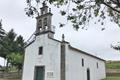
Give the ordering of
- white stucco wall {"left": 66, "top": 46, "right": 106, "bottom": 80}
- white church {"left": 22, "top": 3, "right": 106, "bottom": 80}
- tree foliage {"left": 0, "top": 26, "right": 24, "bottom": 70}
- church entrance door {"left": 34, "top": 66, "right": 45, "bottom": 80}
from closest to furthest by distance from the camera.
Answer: white church {"left": 22, "top": 3, "right": 106, "bottom": 80} < white stucco wall {"left": 66, "top": 46, "right": 106, "bottom": 80} < church entrance door {"left": 34, "top": 66, "right": 45, "bottom": 80} < tree foliage {"left": 0, "top": 26, "right": 24, "bottom": 70}

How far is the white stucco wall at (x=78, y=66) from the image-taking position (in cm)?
2326

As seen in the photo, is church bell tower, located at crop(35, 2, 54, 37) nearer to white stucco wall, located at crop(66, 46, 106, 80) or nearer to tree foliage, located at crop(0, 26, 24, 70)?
white stucco wall, located at crop(66, 46, 106, 80)

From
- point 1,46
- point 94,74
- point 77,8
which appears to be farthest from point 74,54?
point 1,46

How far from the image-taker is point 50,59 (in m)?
23.9

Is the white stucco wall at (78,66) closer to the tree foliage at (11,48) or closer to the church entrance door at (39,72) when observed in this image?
the church entrance door at (39,72)

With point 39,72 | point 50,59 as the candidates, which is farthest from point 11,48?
point 50,59

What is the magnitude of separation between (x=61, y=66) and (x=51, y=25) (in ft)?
19.3

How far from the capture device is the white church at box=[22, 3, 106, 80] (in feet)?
75.4

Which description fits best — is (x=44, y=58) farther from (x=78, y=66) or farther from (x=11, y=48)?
(x=11, y=48)

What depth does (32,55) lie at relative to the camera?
26.7m

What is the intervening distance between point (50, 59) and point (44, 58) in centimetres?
111

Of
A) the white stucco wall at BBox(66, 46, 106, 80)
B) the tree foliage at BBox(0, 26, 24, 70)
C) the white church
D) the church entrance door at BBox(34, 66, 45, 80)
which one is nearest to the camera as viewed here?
the white church

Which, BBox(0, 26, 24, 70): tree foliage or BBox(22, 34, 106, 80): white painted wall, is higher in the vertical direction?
BBox(0, 26, 24, 70): tree foliage

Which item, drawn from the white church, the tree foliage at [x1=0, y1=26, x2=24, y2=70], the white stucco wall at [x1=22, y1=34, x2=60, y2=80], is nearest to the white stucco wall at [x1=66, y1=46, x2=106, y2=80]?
the white church
